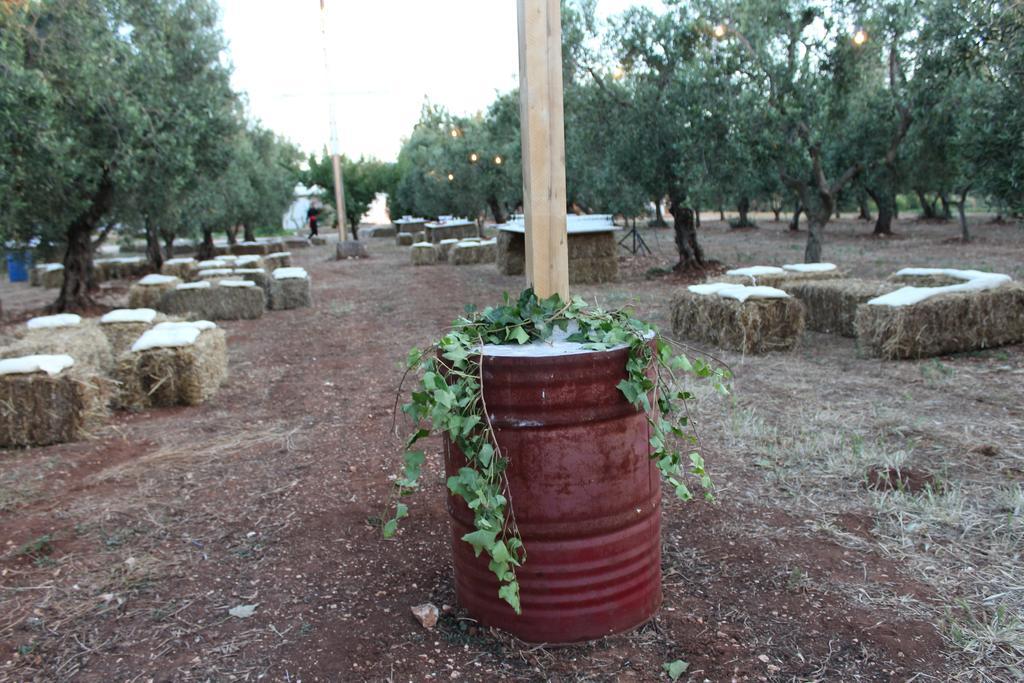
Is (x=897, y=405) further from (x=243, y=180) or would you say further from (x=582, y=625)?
(x=243, y=180)

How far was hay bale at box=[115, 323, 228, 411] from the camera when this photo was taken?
6.28 meters

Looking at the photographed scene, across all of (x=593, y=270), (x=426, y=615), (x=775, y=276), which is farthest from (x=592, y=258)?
(x=426, y=615)

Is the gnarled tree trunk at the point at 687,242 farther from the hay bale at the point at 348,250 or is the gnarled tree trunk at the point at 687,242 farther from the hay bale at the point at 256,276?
the hay bale at the point at 348,250

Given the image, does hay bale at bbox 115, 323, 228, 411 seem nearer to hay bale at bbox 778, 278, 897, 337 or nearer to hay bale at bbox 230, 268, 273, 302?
hay bale at bbox 778, 278, 897, 337

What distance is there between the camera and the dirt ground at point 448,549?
2.55 meters

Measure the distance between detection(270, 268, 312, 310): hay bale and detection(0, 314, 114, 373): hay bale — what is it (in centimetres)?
517

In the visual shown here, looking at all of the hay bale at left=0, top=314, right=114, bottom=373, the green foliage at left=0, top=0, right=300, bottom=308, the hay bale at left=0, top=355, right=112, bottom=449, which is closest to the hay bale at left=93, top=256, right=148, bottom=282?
the green foliage at left=0, top=0, right=300, bottom=308

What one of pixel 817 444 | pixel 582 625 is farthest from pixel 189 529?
pixel 817 444

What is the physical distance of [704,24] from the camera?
496 inches

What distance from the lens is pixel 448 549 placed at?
3412 millimetres

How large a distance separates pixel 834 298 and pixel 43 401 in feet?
24.3

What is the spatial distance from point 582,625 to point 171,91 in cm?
1131

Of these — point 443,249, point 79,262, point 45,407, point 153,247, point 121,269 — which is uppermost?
point 153,247

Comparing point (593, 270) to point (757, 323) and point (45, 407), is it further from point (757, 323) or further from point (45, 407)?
point (45, 407)
